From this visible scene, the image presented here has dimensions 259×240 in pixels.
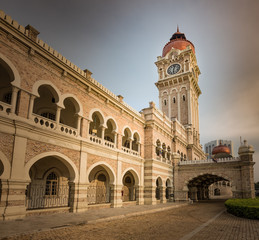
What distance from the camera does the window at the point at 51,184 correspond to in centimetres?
1572

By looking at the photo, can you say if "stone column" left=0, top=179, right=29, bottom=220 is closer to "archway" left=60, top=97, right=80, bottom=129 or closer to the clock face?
"archway" left=60, top=97, right=80, bottom=129

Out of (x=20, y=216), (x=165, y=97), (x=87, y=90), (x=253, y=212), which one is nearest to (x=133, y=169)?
(x=87, y=90)

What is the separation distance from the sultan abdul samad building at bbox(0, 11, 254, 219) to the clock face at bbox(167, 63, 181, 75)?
14.8 metres

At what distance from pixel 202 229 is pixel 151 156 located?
13097mm

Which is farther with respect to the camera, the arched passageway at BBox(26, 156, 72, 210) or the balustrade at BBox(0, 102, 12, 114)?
the arched passageway at BBox(26, 156, 72, 210)

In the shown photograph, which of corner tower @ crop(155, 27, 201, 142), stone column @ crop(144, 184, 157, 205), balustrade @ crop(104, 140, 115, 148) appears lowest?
stone column @ crop(144, 184, 157, 205)

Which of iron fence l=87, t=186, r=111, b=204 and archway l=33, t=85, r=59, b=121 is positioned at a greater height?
archway l=33, t=85, r=59, b=121

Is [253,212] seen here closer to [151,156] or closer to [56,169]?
[151,156]

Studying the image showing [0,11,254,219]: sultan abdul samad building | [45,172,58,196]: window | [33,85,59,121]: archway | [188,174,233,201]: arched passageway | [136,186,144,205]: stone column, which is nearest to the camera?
[0,11,254,219]: sultan abdul samad building

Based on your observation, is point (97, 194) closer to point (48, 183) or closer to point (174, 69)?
point (48, 183)

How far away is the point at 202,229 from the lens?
32.3ft

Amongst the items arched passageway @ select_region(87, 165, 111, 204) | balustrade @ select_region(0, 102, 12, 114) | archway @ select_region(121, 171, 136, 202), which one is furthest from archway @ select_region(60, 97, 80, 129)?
archway @ select_region(121, 171, 136, 202)

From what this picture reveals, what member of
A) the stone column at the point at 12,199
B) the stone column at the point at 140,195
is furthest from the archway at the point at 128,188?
the stone column at the point at 12,199

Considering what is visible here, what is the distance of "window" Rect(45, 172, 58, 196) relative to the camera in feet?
51.6
